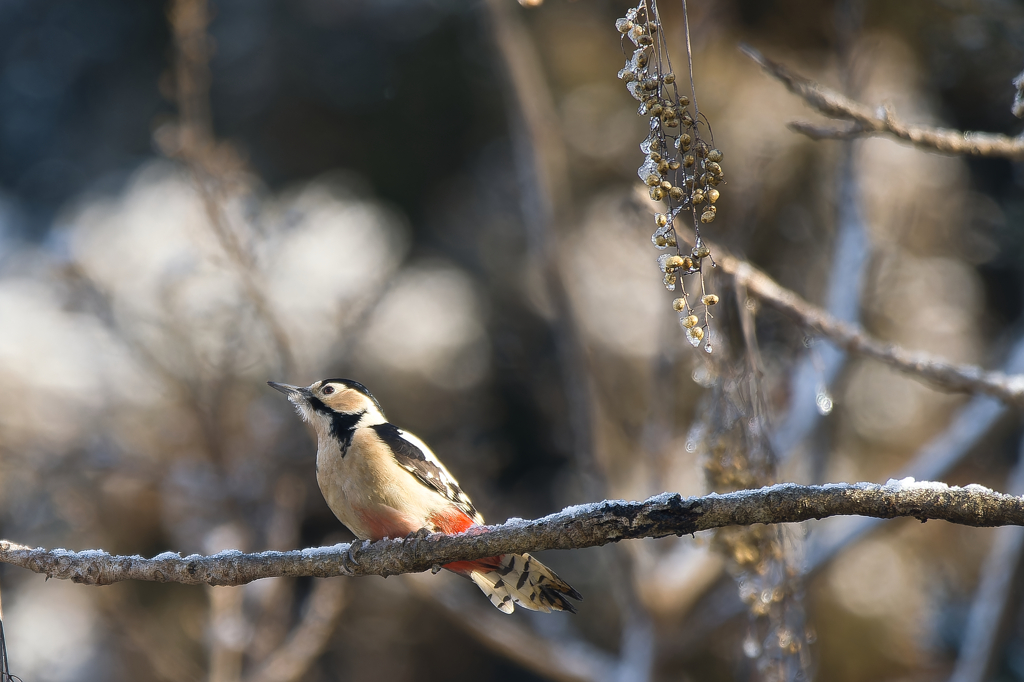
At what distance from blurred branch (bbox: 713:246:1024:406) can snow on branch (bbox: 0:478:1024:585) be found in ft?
4.46

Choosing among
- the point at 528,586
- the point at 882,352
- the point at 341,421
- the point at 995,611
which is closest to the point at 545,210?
the point at 341,421

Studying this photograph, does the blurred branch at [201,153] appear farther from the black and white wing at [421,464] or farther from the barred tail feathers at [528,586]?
the barred tail feathers at [528,586]

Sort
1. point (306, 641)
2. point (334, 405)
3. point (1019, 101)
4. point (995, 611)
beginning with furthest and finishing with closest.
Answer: point (306, 641), point (995, 611), point (334, 405), point (1019, 101)

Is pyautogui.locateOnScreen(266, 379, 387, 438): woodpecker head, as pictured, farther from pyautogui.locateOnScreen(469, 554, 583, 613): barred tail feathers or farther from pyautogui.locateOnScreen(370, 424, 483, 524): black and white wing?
pyautogui.locateOnScreen(469, 554, 583, 613): barred tail feathers

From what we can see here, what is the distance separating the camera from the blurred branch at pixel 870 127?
9.05 ft

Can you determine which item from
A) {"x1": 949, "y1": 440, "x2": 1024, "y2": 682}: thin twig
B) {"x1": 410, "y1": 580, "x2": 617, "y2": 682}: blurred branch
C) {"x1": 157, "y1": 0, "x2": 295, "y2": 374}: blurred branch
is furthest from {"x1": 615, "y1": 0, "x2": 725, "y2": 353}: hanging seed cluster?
{"x1": 410, "y1": 580, "x2": 617, "y2": 682}: blurred branch

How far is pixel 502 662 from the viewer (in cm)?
925

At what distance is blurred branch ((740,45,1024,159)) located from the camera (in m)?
2.76

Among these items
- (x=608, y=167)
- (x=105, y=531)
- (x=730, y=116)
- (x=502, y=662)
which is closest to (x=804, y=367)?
(x=730, y=116)

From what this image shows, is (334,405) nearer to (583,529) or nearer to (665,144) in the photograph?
(583,529)

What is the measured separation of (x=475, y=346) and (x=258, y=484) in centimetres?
354

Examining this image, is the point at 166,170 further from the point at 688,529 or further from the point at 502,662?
the point at 688,529

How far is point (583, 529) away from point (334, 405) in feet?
7.35

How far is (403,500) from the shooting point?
3418 mm
